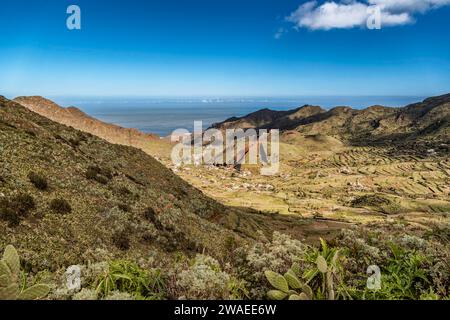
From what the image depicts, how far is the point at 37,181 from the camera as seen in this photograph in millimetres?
29719

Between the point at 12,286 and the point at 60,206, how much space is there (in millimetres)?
23656

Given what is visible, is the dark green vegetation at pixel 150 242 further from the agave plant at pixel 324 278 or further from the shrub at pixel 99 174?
the shrub at pixel 99 174

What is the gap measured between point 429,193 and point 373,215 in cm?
7870

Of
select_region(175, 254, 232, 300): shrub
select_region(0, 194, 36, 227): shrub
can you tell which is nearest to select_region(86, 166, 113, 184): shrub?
select_region(0, 194, 36, 227): shrub

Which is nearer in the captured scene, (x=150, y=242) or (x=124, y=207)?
(x=150, y=242)

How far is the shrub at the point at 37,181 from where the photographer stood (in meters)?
29.5

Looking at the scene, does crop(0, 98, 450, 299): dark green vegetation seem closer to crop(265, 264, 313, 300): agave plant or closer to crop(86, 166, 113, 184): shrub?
crop(265, 264, 313, 300): agave plant

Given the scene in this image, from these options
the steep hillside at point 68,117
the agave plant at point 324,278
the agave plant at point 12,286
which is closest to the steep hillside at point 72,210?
the agave plant at point 12,286

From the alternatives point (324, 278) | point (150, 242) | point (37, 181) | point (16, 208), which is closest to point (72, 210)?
point (37, 181)

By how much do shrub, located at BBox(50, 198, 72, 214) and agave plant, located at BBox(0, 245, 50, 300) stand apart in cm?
2215

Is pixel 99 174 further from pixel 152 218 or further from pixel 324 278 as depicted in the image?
pixel 324 278

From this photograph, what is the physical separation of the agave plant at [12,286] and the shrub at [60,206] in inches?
872
